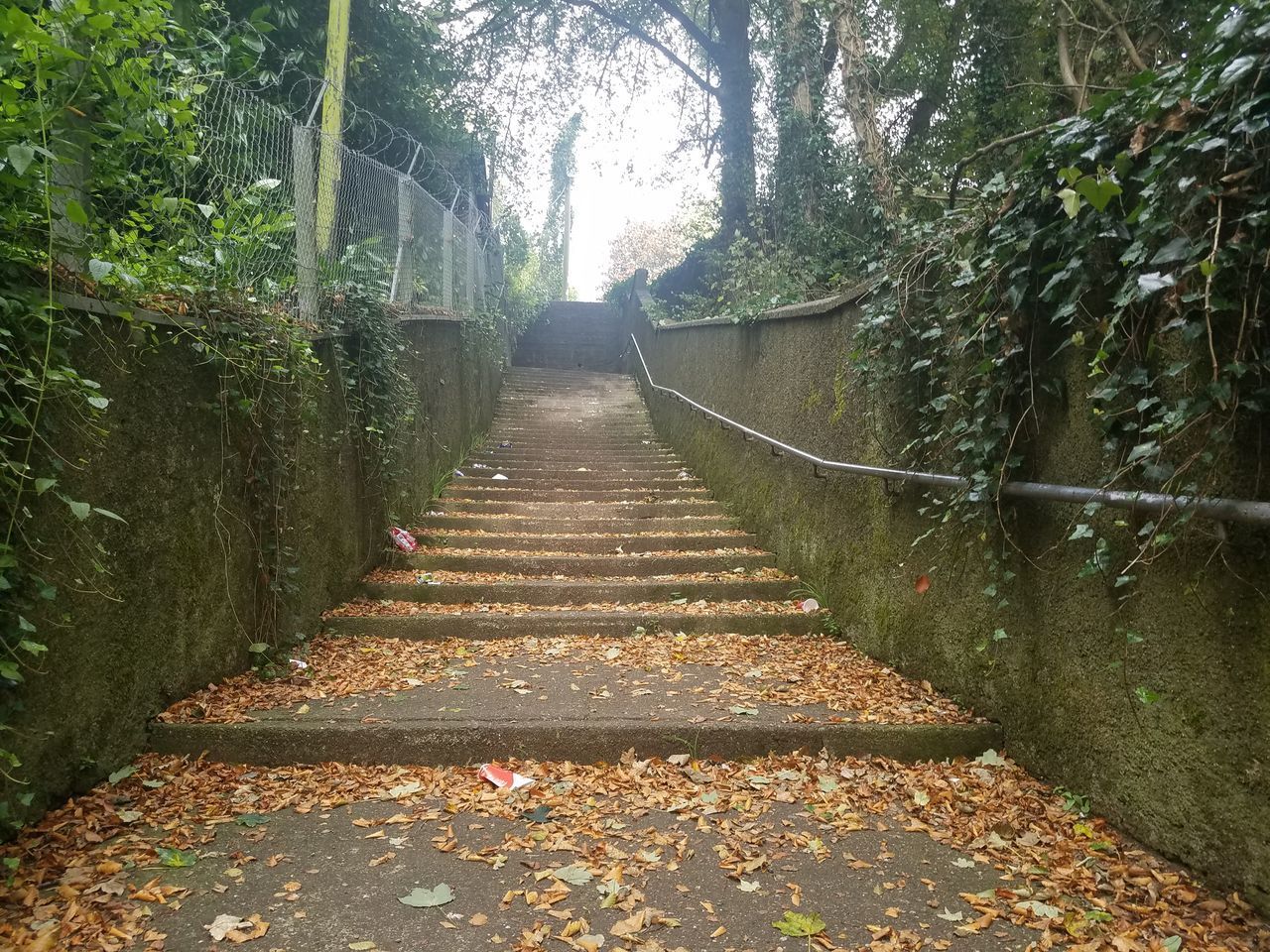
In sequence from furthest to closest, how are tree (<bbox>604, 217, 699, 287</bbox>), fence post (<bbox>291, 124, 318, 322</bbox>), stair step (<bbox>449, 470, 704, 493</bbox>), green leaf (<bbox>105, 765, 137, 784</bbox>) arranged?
tree (<bbox>604, 217, 699, 287</bbox>), stair step (<bbox>449, 470, 704, 493</bbox>), fence post (<bbox>291, 124, 318, 322</bbox>), green leaf (<bbox>105, 765, 137, 784</bbox>)

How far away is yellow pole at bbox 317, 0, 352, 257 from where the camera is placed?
4367 mm

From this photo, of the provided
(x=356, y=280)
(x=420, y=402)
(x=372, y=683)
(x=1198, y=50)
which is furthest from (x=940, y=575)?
(x=420, y=402)

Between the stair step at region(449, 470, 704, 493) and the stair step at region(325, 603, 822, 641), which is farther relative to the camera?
the stair step at region(449, 470, 704, 493)

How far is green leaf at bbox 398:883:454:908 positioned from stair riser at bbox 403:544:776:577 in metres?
2.99

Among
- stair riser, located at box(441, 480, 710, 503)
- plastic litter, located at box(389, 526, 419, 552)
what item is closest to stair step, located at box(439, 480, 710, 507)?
stair riser, located at box(441, 480, 710, 503)

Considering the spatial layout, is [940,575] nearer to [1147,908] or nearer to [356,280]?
[1147,908]

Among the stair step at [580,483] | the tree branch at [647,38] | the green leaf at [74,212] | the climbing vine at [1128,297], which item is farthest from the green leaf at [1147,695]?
the tree branch at [647,38]

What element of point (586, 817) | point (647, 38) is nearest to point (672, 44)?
point (647, 38)

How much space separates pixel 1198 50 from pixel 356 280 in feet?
14.1

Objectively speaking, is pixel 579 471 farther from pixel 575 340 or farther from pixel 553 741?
pixel 575 340

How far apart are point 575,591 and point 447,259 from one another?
4.53 m

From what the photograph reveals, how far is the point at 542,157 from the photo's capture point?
12375mm

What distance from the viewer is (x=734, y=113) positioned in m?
10.5

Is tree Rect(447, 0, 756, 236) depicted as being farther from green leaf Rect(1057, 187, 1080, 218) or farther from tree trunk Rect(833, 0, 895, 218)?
green leaf Rect(1057, 187, 1080, 218)
